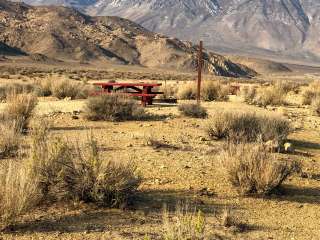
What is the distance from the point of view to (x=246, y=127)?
1326 cm

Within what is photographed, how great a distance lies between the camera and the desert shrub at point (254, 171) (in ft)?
27.6

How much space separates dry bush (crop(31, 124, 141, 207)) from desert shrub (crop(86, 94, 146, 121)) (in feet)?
25.5

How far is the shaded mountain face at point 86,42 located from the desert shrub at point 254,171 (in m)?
102

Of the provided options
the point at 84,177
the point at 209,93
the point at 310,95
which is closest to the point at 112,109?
the point at 84,177

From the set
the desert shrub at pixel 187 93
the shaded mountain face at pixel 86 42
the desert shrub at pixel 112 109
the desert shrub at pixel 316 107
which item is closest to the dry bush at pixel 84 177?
the desert shrub at pixel 112 109

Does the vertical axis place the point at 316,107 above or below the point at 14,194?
below

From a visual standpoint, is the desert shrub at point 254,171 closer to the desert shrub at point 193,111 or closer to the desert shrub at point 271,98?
the desert shrub at point 193,111

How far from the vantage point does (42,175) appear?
7461mm

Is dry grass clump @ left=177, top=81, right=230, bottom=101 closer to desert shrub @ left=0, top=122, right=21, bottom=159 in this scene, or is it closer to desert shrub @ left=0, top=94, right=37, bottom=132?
desert shrub @ left=0, top=94, right=37, bottom=132

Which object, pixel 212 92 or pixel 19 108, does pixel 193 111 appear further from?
pixel 212 92

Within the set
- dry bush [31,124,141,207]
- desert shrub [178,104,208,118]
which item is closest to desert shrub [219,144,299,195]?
dry bush [31,124,141,207]

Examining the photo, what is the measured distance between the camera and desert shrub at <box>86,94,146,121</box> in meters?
15.5

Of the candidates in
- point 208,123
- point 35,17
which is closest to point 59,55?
point 35,17

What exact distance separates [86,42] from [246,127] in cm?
10813
